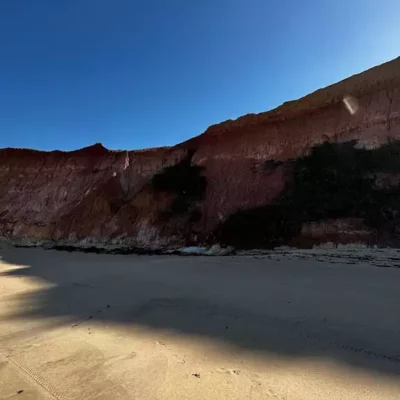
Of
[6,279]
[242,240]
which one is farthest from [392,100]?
[6,279]

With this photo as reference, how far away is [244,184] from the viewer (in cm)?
1745

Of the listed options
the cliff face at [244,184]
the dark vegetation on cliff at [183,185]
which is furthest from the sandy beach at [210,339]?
the dark vegetation on cliff at [183,185]

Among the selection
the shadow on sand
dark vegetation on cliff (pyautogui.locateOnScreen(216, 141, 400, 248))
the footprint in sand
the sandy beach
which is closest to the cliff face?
dark vegetation on cliff (pyautogui.locateOnScreen(216, 141, 400, 248))

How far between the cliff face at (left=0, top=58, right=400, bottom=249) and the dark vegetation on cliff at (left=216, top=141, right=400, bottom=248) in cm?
5

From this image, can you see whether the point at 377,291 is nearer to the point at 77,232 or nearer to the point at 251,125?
the point at 251,125

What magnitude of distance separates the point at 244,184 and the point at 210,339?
14457 mm

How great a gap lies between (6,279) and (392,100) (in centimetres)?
1589

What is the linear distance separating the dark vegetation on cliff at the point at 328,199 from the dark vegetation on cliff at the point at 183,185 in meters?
3.71

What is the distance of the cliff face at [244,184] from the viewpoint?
12.2m

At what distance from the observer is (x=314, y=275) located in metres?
6.27

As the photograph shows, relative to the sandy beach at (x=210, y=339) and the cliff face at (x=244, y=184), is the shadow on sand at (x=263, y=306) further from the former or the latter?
the cliff face at (x=244, y=184)

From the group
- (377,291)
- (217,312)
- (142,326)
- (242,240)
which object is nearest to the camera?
(142,326)

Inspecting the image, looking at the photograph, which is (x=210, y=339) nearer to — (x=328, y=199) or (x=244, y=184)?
(x=328, y=199)

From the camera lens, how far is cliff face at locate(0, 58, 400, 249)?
480 inches
